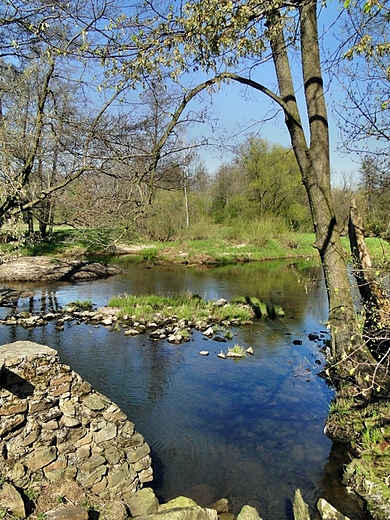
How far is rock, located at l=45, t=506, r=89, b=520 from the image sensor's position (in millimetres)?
3678

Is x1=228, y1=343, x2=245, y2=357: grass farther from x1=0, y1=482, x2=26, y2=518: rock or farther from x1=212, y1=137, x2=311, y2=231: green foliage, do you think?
x1=212, y1=137, x2=311, y2=231: green foliage

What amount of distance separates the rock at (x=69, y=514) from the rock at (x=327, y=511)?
251 centimetres

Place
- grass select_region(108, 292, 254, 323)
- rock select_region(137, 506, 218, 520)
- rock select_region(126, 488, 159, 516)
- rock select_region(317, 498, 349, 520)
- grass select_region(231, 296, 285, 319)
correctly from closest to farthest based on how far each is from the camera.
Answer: rock select_region(137, 506, 218, 520) < rock select_region(126, 488, 159, 516) < rock select_region(317, 498, 349, 520) < grass select_region(108, 292, 254, 323) < grass select_region(231, 296, 285, 319)

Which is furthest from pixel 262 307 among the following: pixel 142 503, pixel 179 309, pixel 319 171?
pixel 142 503

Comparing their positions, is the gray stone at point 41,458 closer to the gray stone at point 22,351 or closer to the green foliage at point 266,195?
the gray stone at point 22,351

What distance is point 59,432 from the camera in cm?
457

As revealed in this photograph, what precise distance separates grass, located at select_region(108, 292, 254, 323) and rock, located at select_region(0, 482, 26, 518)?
28.7ft

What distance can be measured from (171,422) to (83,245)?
21204mm

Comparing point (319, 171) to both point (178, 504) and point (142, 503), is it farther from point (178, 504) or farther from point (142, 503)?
point (142, 503)

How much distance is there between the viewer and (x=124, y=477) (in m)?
4.68

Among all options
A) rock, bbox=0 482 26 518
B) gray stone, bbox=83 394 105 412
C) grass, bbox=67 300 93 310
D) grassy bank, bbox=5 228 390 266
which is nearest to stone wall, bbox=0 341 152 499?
gray stone, bbox=83 394 105 412

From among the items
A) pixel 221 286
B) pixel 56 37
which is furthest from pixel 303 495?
pixel 221 286

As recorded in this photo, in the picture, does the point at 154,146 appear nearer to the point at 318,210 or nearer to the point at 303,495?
the point at 318,210

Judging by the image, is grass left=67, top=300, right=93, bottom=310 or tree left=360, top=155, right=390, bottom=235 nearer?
tree left=360, top=155, right=390, bottom=235
